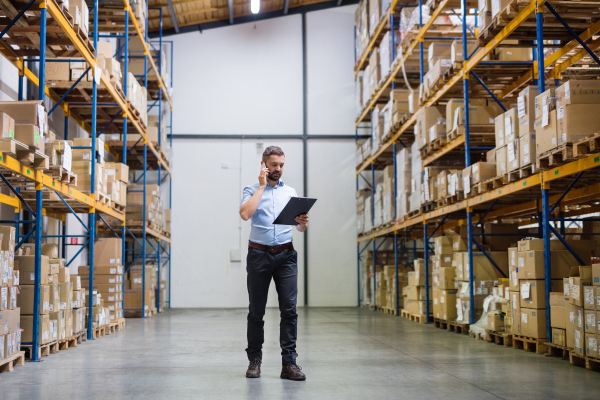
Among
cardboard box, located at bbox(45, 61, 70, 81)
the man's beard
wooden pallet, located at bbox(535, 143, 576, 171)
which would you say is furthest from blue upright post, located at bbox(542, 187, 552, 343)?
cardboard box, located at bbox(45, 61, 70, 81)

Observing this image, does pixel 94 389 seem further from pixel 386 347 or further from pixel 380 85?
pixel 380 85

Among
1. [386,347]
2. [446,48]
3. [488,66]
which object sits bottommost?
[386,347]

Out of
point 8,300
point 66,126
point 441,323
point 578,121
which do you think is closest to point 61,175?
point 8,300

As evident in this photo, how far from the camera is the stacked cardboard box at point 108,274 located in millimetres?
10977

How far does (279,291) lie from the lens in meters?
5.33

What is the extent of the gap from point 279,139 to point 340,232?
3.42 metres

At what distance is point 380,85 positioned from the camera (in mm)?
15562

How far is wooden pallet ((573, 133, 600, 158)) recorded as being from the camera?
5.89m

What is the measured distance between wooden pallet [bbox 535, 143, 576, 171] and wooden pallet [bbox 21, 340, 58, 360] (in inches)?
232

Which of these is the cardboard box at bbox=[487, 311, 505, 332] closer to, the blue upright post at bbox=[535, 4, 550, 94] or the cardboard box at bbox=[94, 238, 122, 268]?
the blue upright post at bbox=[535, 4, 550, 94]

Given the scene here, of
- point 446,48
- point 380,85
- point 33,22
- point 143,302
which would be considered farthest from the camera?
point 380,85

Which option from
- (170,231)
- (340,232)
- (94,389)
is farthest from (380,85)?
(94,389)

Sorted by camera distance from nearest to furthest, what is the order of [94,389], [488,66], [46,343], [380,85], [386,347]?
[94,389] → [46,343] → [386,347] → [488,66] → [380,85]

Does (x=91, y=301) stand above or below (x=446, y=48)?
below
